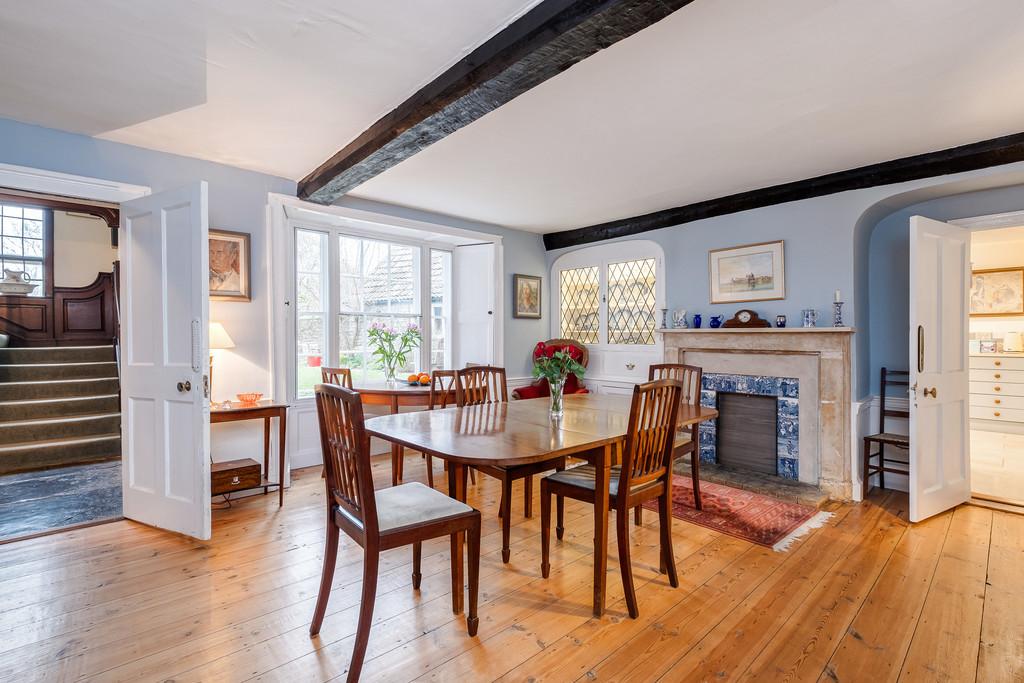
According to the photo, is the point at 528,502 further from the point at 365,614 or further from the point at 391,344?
the point at 391,344

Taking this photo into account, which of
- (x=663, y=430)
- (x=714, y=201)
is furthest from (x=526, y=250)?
(x=663, y=430)

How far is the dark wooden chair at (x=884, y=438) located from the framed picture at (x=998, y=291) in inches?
138

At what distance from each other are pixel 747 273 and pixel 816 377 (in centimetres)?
105

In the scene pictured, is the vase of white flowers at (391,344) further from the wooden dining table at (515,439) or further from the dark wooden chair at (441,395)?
the wooden dining table at (515,439)

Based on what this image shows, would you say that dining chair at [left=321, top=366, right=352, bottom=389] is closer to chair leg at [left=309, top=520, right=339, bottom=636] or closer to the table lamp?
the table lamp

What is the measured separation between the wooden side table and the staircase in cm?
225

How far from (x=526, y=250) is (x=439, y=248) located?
42.0 inches

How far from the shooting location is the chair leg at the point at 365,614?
1603 millimetres

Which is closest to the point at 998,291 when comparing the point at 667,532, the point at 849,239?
the point at 849,239

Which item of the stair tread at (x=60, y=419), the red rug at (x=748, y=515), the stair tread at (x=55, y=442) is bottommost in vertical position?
the red rug at (x=748, y=515)

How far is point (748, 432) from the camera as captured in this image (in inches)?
167

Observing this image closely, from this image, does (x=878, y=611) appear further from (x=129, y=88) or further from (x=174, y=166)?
(x=174, y=166)

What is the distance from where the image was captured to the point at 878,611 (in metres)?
2.09

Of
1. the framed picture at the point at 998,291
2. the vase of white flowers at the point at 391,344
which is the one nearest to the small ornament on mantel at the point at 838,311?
the vase of white flowers at the point at 391,344
